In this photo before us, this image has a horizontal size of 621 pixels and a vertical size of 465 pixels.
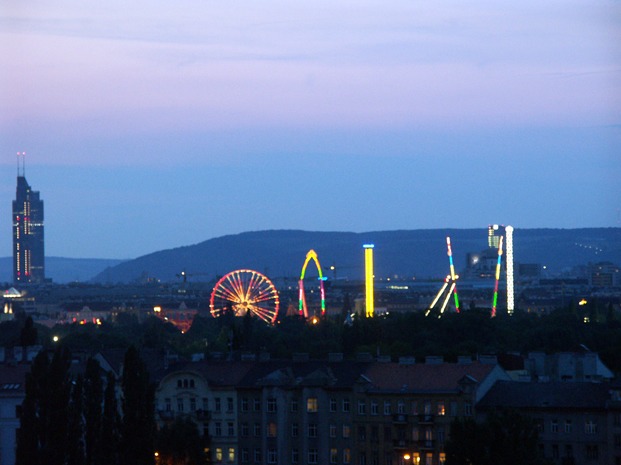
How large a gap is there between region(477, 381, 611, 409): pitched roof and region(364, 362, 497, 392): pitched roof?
2.96 feet

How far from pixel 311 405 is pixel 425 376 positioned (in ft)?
13.8

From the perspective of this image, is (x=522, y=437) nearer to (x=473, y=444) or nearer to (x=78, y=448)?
(x=473, y=444)

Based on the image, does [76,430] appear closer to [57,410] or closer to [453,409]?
[57,410]

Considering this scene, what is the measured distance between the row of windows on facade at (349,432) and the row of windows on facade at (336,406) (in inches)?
21.1

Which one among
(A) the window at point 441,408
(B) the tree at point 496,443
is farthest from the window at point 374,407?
(B) the tree at point 496,443

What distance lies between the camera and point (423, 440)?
73.9 m

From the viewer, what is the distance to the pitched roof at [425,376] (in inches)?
2936

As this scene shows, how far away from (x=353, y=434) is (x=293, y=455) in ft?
7.99

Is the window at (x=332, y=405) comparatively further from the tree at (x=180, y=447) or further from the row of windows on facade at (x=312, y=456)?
the tree at (x=180, y=447)

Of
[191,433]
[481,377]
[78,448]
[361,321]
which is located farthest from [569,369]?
[361,321]

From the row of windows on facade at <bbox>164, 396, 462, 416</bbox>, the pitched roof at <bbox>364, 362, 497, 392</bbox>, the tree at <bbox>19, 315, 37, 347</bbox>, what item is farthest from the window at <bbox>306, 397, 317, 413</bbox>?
the tree at <bbox>19, 315, 37, 347</bbox>

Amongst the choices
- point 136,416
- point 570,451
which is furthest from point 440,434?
point 136,416

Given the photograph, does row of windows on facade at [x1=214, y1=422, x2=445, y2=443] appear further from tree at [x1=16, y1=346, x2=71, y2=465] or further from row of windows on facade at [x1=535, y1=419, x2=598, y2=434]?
tree at [x1=16, y1=346, x2=71, y2=465]

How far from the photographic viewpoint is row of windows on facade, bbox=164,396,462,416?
243 feet
